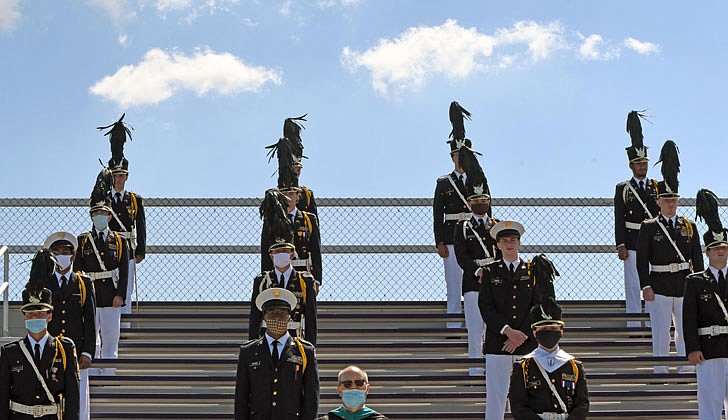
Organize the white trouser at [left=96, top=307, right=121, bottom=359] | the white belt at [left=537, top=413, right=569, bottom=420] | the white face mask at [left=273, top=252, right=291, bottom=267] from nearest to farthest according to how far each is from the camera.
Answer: the white belt at [left=537, top=413, right=569, bottom=420], the white face mask at [left=273, top=252, right=291, bottom=267], the white trouser at [left=96, top=307, right=121, bottom=359]

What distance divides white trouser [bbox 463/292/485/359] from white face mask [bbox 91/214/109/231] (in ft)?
13.1

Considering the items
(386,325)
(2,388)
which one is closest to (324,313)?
(386,325)

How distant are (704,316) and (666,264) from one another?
205 cm

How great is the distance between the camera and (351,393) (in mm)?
8336

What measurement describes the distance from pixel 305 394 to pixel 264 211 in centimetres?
367

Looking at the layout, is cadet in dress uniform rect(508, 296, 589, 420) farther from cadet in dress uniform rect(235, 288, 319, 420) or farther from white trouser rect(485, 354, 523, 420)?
white trouser rect(485, 354, 523, 420)

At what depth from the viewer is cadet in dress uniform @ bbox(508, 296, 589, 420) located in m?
10.0

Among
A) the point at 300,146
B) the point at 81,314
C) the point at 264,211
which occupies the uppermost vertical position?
the point at 300,146

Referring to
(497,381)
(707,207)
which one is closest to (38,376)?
(497,381)

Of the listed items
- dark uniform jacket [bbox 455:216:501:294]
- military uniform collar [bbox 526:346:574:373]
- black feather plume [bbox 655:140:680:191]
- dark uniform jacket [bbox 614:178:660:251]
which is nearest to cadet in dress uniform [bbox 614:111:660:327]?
dark uniform jacket [bbox 614:178:660:251]

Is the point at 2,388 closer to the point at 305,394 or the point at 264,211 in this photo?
the point at 305,394

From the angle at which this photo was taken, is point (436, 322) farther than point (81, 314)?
Yes

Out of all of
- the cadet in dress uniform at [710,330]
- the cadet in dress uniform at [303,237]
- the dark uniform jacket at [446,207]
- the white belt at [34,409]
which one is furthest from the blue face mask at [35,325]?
the dark uniform jacket at [446,207]

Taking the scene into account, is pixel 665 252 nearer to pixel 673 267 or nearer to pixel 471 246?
pixel 673 267
